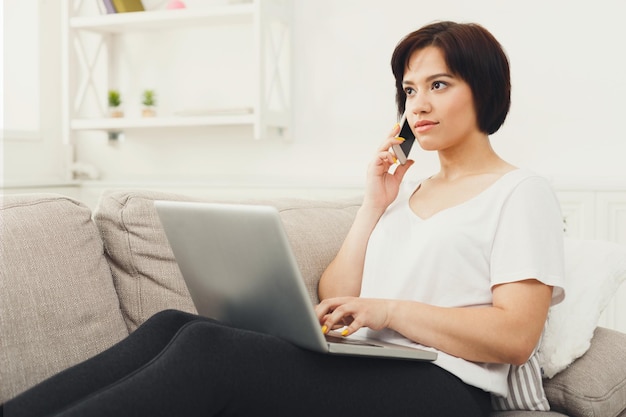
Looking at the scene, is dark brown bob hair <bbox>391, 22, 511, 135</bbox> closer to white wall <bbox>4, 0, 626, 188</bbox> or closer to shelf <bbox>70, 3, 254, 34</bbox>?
white wall <bbox>4, 0, 626, 188</bbox>

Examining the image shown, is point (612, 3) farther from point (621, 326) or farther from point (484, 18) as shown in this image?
point (621, 326)

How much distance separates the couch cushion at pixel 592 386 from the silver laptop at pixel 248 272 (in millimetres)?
391

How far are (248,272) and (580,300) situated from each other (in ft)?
2.61

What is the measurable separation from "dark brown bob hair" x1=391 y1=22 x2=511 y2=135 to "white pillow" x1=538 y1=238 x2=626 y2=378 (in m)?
0.39

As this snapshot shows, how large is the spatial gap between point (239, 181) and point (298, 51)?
0.56 metres

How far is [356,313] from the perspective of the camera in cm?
132

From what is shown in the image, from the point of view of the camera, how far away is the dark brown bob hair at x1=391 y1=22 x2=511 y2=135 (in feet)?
4.89

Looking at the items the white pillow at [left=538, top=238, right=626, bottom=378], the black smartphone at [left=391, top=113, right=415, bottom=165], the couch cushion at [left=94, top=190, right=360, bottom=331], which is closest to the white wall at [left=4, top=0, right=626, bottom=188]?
the white pillow at [left=538, top=238, right=626, bottom=378]

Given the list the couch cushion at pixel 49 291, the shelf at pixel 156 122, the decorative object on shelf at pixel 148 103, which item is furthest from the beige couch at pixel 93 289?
the decorative object on shelf at pixel 148 103

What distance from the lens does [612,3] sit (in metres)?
2.54

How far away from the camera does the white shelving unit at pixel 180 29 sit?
9.48 feet

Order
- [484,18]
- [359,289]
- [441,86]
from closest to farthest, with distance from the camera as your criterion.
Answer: [441,86] → [359,289] → [484,18]

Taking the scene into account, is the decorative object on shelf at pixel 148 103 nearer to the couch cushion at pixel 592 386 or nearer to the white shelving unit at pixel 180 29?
the white shelving unit at pixel 180 29

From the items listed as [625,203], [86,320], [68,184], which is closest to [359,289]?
[86,320]
